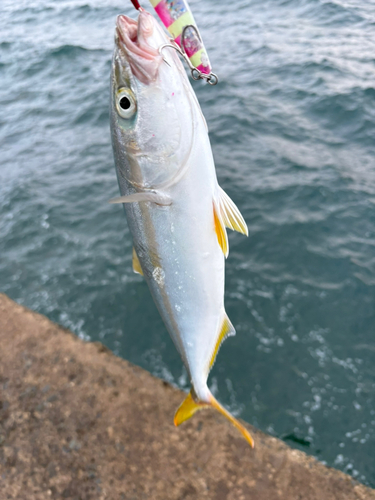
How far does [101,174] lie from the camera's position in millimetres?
6406

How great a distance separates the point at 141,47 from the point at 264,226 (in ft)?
12.5

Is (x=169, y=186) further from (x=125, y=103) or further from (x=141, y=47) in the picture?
(x=141, y=47)

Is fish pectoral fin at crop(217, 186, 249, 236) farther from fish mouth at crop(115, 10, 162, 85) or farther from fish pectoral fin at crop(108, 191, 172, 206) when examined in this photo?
fish mouth at crop(115, 10, 162, 85)

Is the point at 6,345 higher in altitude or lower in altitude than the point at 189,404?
lower

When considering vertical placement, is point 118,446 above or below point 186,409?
below

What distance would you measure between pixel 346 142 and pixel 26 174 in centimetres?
522

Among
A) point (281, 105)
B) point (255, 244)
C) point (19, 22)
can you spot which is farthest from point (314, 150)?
point (19, 22)

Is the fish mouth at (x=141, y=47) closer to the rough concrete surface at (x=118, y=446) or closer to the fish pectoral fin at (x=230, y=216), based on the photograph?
the fish pectoral fin at (x=230, y=216)

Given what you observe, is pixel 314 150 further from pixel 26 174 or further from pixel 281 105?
pixel 26 174

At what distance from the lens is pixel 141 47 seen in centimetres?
139

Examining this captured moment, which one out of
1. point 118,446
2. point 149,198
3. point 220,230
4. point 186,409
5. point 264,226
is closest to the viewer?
point 149,198

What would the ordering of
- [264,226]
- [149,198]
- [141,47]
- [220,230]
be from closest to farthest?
[141,47] < [149,198] < [220,230] < [264,226]

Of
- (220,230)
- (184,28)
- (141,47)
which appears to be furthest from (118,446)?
(184,28)

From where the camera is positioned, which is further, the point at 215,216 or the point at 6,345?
the point at 6,345
